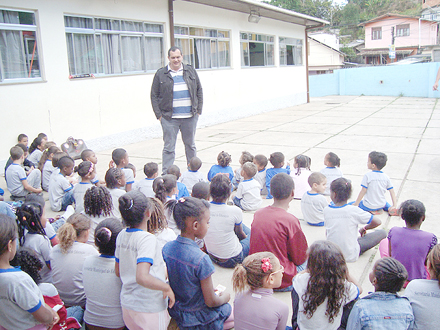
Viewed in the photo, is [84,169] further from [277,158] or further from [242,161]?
[277,158]

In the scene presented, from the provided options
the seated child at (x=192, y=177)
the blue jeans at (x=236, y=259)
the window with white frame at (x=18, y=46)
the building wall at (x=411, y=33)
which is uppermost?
the building wall at (x=411, y=33)

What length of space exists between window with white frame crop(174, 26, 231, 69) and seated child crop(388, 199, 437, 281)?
9.69 m

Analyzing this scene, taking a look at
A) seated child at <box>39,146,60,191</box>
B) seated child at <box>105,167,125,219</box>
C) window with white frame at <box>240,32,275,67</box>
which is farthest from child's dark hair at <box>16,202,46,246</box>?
window with white frame at <box>240,32,275,67</box>

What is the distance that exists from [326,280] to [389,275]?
33cm

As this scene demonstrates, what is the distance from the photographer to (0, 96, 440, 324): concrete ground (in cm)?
463

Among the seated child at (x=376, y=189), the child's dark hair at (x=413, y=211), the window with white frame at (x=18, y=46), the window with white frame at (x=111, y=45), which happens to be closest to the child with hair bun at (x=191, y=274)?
the child's dark hair at (x=413, y=211)

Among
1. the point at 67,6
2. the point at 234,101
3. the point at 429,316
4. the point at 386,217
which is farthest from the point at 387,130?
the point at 429,316

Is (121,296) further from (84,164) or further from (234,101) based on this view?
(234,101)

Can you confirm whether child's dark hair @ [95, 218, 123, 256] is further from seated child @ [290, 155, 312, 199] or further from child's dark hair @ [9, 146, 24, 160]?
child's dark hair @ [9, 146, 24, 160]

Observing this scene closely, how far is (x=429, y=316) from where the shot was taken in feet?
7.16

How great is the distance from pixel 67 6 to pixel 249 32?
8566mm

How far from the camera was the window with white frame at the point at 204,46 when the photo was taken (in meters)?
12.0

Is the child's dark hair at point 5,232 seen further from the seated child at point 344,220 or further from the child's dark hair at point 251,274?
the seated child at point 344,220

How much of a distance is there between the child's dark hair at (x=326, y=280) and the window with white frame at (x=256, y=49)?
13456 millimetres
